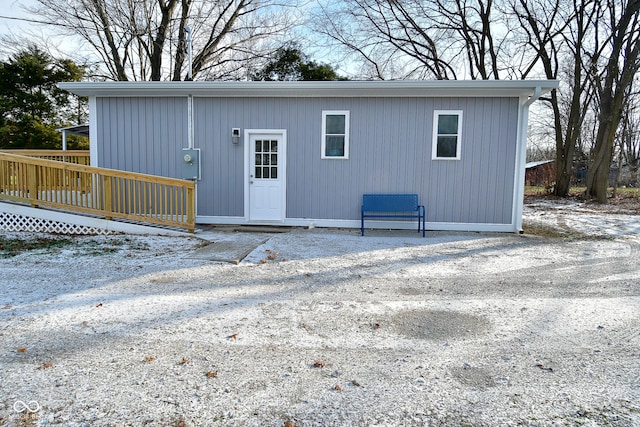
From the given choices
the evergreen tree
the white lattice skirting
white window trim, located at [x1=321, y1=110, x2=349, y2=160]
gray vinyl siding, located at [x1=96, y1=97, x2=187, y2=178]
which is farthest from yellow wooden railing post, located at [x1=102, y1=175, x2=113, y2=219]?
the evergreen tree

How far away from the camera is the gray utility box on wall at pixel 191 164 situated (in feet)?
24.5

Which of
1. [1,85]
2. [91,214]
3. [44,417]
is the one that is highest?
[1,85]

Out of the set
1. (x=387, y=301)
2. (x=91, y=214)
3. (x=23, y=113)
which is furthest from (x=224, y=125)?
(x=23, y=113)

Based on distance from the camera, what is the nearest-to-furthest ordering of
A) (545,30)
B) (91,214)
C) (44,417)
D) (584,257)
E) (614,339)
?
(44,417) < (614,339) < (584,257) < (91,214) < (545,30)

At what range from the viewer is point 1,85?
18688mm

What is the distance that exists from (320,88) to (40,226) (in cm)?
547

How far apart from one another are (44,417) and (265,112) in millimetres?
6445

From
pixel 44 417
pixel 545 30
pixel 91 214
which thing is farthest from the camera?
pixel 545 30

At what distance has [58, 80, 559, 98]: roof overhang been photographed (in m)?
6.75

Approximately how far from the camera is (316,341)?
264 cm

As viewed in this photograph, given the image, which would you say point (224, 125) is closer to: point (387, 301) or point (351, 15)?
point (387, 301)

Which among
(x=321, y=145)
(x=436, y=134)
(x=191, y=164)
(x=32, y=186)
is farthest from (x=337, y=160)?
(x=32, y=186)

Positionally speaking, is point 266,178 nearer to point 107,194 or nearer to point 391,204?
point 391,204

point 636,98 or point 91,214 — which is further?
point 636,98
